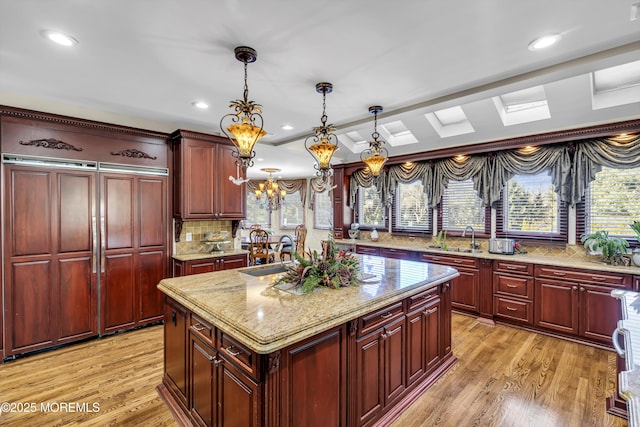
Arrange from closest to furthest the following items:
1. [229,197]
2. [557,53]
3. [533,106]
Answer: [557,53], [533,106], [229,197]

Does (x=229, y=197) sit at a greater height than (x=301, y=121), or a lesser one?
lesser

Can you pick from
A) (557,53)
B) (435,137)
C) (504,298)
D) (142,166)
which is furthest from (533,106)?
(142,166)

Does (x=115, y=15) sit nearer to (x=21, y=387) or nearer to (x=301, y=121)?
(x=301, y=121)

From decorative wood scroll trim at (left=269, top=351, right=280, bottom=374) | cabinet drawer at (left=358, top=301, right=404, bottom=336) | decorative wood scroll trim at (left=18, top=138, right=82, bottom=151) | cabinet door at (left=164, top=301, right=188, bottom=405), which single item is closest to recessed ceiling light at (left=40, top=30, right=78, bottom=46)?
decorative wood scroll trim at (left=18, top=138, right=82, bottom=151)

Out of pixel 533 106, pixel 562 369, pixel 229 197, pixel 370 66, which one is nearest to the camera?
pixel 370 66

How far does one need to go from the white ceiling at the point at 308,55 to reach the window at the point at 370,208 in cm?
271

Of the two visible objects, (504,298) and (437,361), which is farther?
(504,298)

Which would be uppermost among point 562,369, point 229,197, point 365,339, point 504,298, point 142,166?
point 142,166

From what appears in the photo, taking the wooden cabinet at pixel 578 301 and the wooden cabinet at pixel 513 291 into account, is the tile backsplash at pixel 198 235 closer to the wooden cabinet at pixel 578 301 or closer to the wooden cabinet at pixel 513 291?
the wooden cabinet at pixel 513 291

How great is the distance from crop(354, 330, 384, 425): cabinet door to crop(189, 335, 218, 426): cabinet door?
879mm

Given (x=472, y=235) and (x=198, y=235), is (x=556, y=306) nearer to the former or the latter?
(x=472, y=235)

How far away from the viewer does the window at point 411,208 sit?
5.49 meters

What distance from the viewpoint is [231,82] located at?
2744mm

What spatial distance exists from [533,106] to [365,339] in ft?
12.0
